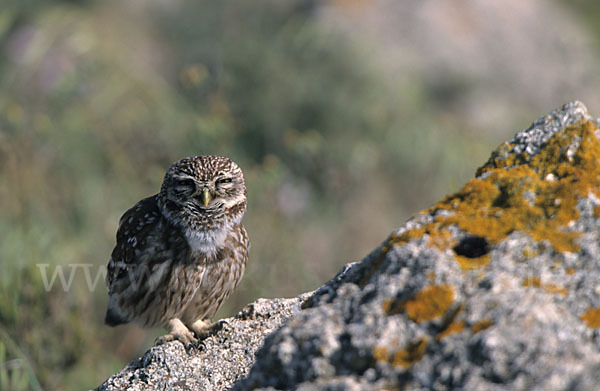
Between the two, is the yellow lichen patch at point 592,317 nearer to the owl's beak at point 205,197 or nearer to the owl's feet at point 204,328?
the owl's feet at point 204,328

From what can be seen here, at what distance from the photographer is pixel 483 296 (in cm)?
192

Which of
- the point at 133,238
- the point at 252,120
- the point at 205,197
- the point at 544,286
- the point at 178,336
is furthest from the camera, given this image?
the point at 252,120

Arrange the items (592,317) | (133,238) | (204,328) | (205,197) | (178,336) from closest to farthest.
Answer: (592,317) → (178,336) → (204,328) → (205,197) → (133,238)

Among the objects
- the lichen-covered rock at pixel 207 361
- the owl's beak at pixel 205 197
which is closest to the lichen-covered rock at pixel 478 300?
the lichen-covered rock at pixel 207 361

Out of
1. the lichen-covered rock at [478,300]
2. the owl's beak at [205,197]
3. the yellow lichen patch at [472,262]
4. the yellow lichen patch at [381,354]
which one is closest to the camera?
the lichen-covered rock at [478,300]

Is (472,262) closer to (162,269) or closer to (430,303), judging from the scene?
(430,303)

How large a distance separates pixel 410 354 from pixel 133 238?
2.59 metres

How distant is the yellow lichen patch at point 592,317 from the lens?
182 centimetres

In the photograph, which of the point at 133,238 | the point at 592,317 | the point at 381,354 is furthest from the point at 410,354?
the point at 133,238

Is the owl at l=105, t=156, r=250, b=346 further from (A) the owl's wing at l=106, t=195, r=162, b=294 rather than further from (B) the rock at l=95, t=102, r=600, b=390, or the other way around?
(B) the rock at l=95, t=102, r=600, b=390

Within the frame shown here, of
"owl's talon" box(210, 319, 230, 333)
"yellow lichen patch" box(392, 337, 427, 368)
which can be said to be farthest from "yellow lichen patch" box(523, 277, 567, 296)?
"owl's talon" box(210, 319, 230, 333)

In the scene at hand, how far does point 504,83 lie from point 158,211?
11608mm

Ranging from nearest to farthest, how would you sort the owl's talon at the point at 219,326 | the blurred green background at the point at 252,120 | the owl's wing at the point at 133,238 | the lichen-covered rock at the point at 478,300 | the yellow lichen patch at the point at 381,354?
the lichen-covered rock at the point at 478,300 → the yellow lichen patch at the point at 381,354 → the owl's talon at the point at 219,326 → the owl's wing at the point at 133,238 → the blurred green background at the point at 252,120

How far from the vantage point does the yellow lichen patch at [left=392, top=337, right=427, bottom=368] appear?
1.88 metres
